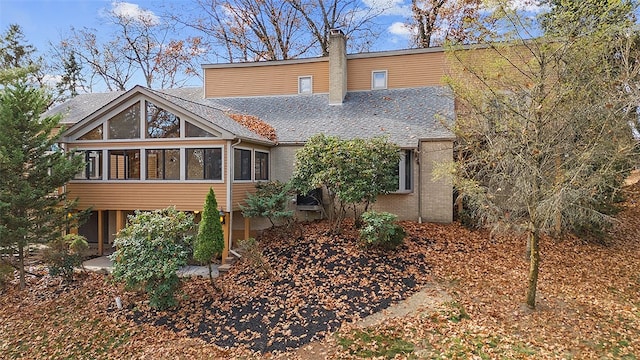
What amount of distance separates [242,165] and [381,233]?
210 inches

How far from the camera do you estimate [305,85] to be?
1794 cm

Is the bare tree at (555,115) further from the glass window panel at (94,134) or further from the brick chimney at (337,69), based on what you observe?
the glass window panel at (94,134)

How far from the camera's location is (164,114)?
11.9 metres

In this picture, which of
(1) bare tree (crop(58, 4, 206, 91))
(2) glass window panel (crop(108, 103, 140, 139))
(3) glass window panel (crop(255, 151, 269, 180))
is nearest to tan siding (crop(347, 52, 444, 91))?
(3) glass window panel (crop(255, 151, 269, 180))

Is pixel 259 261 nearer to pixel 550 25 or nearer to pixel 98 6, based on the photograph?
pixel 550 25

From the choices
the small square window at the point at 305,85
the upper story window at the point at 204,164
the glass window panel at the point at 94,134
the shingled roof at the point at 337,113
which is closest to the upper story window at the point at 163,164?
the upper story window at the point at 204,164

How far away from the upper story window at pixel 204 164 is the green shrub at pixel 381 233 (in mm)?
4964

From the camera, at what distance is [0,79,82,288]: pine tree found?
997cm

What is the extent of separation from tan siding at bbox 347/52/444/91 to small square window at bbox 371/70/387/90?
15 centimetres

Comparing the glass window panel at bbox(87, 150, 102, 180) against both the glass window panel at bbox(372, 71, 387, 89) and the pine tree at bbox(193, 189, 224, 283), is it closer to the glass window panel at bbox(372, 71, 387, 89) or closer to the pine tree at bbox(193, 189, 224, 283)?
the pine tree at bbox(193, 189, 224, 283)

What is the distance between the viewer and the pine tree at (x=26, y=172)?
9969 millimetres

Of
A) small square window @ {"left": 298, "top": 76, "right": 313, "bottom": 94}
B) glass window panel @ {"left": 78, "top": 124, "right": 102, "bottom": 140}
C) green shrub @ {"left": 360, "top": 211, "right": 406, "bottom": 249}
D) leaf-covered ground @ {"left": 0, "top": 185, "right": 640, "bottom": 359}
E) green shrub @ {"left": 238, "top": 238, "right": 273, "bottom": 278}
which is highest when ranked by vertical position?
→ small square window @ {"left": 298, "top": 76, "right": 313, "bottom": 94}

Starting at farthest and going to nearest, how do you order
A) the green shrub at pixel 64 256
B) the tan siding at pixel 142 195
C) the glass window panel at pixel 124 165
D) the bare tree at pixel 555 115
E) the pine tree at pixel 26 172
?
1. the glass window panel at pixel 124 165
2. the tan siding at pixel 142 195
3. the green shrub at pixel 64 256
4. the pine tree at pixel 26 172
5. the bare tree at pixel 555 115

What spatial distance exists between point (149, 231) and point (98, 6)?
944 inches
